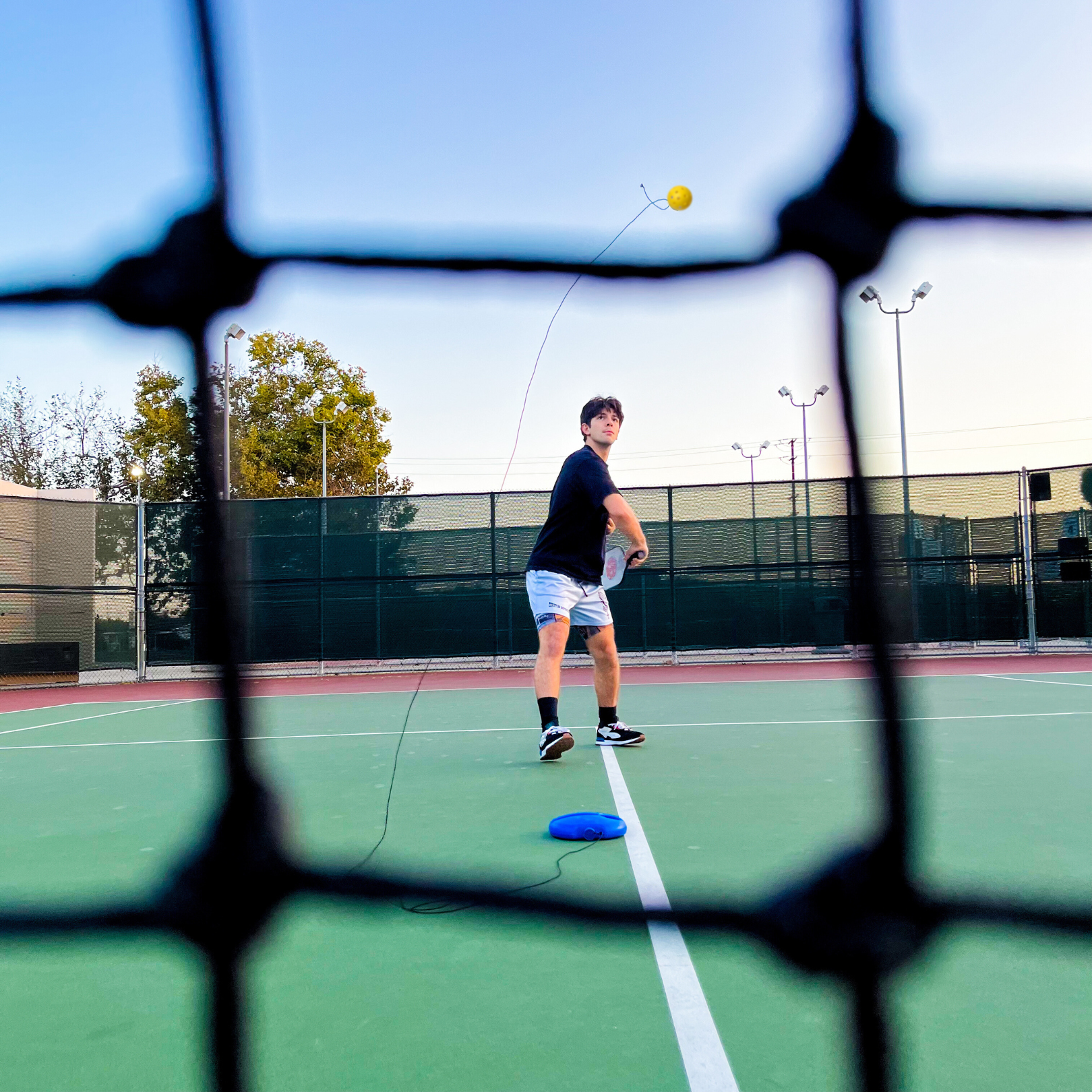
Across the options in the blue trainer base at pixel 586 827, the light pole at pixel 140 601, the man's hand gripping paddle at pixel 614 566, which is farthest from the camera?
the light pole at pixel 140 601

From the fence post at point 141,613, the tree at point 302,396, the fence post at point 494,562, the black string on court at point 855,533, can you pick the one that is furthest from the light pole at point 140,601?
the black string on court at point 855,533

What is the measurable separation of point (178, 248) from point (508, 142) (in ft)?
1.86

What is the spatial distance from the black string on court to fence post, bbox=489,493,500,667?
8.35m

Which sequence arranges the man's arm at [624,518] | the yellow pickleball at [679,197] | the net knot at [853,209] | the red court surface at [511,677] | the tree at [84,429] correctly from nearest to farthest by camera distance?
the net knot at [853,209] < the yellow pickleball at [679,197] < the tree at [84,429] < the man's arm at [624,518] < the red court surface at [511,677]

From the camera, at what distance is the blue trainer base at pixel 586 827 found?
2389 millimetres

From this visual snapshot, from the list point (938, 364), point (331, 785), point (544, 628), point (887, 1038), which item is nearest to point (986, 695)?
Answer: point (544, 628)

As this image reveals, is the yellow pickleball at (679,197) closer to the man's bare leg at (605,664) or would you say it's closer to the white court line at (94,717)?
the man's bare leg at (605,664)

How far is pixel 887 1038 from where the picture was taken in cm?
132

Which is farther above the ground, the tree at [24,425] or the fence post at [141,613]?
the tree at [24,425]

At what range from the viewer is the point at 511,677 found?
913cm

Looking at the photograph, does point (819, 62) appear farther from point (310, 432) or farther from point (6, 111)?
point (310, 432)

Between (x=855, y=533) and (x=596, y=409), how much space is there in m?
2.38

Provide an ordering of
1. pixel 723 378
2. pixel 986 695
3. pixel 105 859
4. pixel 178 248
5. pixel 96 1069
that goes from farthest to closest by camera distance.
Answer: pixel 986 695 → pixel 105 859 → pixel 723 378 → pixel 178 248 → pixel 96 1069

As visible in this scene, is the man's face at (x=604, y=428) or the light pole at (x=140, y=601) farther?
the light pole at (x=140, y=601)
